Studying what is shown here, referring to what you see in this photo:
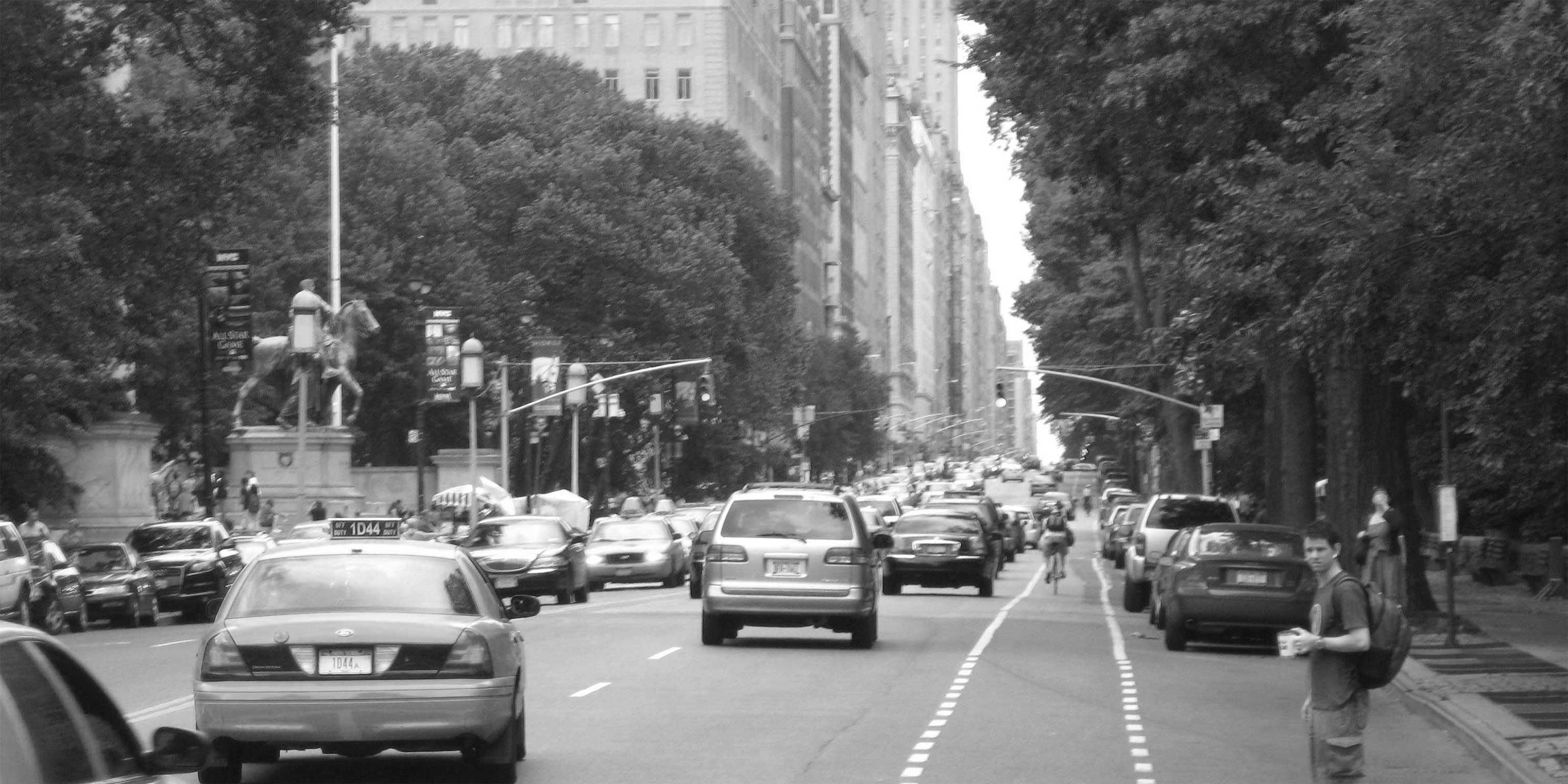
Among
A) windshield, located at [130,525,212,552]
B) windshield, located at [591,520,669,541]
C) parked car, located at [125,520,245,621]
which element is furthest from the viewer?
windshield, located at [591,520,669,541]

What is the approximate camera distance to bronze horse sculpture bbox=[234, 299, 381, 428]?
60.0m

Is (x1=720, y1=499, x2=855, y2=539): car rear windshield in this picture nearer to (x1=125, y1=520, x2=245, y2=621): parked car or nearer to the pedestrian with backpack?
(x1=125, y1=520, x2=245, y2=621): parked car

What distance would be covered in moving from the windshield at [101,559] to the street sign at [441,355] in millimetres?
20094

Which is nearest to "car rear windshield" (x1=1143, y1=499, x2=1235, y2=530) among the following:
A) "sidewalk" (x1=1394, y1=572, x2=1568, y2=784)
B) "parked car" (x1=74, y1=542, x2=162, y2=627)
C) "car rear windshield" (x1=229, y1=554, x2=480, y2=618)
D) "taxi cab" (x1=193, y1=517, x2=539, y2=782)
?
"sidewalk" (x1=1394, y1=572, x2=1568, y2=784)

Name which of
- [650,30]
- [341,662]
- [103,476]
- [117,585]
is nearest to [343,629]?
[341,662]

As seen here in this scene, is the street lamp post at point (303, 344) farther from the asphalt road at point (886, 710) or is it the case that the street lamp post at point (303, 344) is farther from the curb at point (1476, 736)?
the curb at point (1476, 736)

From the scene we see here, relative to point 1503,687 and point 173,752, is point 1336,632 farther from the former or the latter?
point 1503,687

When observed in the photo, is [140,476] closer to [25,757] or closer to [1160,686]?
[1160,686]

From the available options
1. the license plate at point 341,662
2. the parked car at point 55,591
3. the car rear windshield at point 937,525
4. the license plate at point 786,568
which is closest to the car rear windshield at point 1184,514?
the car rear windshield at point 937,525

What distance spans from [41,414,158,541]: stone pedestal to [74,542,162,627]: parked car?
38.5 ft

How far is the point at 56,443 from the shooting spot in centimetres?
4725

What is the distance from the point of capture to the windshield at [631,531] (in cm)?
4712

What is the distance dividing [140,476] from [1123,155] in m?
25.4

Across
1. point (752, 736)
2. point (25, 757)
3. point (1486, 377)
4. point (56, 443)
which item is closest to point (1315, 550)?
point (752, 736)
